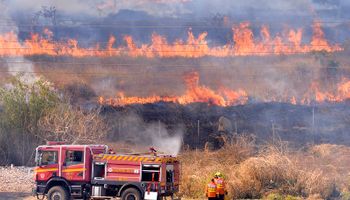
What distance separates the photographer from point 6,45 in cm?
6656

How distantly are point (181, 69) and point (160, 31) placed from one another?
4552 millimetres

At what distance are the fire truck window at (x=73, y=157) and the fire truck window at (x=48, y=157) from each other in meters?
0.59

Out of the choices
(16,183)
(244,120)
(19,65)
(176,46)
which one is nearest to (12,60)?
(19,65)

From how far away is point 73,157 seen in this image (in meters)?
28.8

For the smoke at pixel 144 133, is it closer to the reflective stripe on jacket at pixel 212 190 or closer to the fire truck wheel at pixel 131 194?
the fire truck wheel at pixel 131 194

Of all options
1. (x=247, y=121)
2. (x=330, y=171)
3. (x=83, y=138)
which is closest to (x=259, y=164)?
(x=330, y=171)

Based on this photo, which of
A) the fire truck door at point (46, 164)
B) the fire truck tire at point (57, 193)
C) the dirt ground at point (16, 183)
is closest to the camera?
the fire truck tire at point (57, 193)

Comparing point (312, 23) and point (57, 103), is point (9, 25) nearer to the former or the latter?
point (57, 103)

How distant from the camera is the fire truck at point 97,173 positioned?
1099 inches

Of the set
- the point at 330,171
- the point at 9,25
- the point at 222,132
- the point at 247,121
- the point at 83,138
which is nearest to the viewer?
the point at 330,171

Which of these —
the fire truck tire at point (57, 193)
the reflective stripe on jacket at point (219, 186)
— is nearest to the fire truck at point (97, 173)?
the fire truck tire at point (57, 193)

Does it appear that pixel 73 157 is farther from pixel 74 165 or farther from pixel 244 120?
pixel 244 120

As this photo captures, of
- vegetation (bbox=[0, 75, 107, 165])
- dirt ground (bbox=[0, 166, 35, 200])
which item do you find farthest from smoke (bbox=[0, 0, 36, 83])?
dirt ground (bbox=[0, 166, 35, 200])

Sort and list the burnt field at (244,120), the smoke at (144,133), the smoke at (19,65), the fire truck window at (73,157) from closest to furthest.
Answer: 1. the fire truck window at (73,157)
2. the smoke at (144,133)
3. the burnt field at (244,120)
4. the smoke at (19,65)
